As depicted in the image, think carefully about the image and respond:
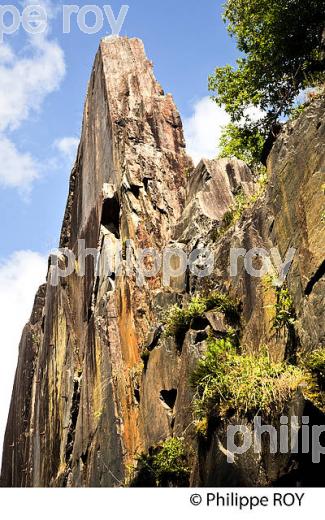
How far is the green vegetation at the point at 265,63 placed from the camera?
21470 mm

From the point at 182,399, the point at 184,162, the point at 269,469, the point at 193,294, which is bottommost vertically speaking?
the point at 269,469

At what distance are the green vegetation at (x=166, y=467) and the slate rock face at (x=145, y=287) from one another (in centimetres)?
33

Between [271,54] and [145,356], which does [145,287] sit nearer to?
[145,356]

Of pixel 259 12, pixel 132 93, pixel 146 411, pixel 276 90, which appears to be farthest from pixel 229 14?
pixel 146 411

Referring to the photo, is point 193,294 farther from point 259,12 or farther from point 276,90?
point 259,12

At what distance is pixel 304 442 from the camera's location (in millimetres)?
9125

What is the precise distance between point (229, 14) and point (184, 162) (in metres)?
7.86

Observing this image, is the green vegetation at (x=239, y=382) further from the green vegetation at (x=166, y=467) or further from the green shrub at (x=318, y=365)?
the green vegetation at (x=166, y=467)

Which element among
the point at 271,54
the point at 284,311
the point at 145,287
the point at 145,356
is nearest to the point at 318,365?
the point at 284,311

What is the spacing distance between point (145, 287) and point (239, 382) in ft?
22.8

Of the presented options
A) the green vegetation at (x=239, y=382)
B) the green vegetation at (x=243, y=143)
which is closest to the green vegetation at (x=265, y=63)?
the green vegetation at (x=243, y=143)

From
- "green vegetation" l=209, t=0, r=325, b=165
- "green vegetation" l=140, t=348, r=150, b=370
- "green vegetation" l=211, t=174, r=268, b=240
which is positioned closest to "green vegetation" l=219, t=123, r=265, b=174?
"green vegetation" l=209, t=0, r=325, b=165

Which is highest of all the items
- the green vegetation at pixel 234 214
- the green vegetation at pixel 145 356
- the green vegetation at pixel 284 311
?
the green vegetation at pixel 234 214

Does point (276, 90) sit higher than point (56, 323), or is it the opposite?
point (276, 90)
